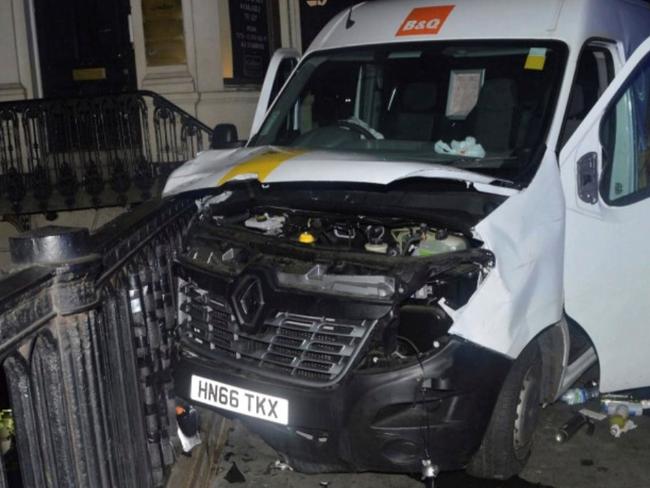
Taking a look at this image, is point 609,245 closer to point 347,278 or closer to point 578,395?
point 578,395

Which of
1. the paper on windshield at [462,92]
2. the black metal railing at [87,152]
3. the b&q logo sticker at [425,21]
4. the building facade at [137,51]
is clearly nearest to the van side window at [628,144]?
the paper on windshield at [462,92]

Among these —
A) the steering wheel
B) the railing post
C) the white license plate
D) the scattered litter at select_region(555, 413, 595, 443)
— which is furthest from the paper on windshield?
the railing post

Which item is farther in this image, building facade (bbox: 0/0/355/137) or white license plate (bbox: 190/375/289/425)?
building facade (bbox: 0/0/355/137)

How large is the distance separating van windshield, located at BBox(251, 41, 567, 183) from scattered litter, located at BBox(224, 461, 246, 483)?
72.0 inches

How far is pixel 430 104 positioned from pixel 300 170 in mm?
1353

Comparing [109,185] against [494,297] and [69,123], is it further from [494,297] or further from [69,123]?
[494,297]

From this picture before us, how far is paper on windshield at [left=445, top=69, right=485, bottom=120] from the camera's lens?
4477 millimetres

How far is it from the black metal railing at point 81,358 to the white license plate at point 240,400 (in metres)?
0.22

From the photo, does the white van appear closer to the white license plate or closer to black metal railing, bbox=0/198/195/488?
the white license plate

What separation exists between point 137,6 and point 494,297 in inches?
416

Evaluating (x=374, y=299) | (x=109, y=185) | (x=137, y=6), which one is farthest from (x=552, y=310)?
(x=137, y=6)

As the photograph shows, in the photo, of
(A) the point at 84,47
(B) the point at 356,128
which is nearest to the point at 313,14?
(A) the point at 84,47

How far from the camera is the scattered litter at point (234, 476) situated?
4062mm

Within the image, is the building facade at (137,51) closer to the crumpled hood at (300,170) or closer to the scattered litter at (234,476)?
the crumpled hood at (300,170)
